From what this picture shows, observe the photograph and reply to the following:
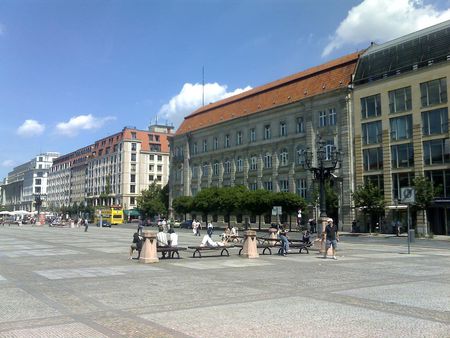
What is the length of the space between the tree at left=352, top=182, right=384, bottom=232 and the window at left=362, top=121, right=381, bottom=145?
6374mm

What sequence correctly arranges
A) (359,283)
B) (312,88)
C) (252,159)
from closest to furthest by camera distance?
(359,283) < (312,88) < (252,159)

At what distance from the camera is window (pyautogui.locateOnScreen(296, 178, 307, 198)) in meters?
62.4

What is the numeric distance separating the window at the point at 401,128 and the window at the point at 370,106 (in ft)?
7.80

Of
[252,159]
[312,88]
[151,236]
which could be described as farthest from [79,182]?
[151,236]

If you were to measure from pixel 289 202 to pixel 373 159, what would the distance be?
35.5ft

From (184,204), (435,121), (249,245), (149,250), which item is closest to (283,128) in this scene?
(184,204)

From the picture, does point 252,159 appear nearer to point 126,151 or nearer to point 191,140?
point 191,140

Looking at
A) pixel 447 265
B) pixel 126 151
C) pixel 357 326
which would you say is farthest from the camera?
pixel 126 151

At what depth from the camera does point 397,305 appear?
9.46 meters

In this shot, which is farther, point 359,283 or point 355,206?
point 355,206

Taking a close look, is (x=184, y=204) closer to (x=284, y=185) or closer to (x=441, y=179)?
(x=284, y=185)

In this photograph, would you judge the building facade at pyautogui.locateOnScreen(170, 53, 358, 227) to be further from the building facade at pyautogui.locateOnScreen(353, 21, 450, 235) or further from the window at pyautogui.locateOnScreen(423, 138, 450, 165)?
the window at pyautogui.locateOnScreen(423, 138, 450, 165)

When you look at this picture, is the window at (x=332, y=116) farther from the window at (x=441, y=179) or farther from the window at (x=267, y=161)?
the window at (x=441, y=179)

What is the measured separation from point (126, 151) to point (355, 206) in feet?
262
